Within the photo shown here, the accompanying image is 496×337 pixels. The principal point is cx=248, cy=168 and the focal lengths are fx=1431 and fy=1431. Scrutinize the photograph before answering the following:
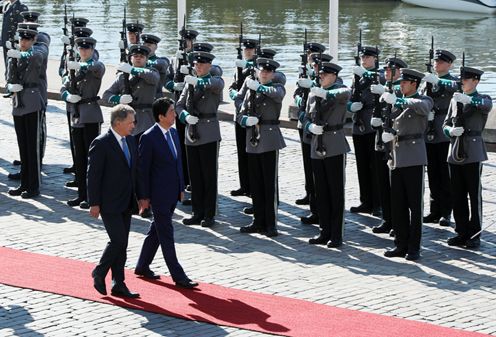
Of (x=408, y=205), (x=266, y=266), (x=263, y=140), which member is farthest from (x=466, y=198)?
(x=266, y=266)

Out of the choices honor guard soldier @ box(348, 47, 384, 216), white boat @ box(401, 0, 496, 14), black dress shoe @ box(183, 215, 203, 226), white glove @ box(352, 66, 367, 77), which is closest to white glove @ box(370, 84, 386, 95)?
honor guard soldier @ box(348, 47, 384, 216)

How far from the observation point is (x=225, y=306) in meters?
11.1

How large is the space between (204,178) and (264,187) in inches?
28.9

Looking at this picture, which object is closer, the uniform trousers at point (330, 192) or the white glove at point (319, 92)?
the white glove at point (319, 92)

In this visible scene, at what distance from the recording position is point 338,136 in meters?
13.2

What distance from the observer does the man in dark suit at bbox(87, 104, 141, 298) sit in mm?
11148

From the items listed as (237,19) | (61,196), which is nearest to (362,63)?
(61,196)

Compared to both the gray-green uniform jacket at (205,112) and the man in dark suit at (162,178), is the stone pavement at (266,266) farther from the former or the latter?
the gray-green uniform jacket at (205,112)

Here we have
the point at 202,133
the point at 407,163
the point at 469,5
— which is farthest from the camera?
the point at 469,5

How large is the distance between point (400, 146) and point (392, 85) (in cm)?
74

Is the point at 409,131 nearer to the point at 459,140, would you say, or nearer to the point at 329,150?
the point at 459,140

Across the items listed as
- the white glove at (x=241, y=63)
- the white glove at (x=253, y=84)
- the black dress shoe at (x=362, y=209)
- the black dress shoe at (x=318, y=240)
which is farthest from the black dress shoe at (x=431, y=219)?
the white glove at (x=241, y=63)

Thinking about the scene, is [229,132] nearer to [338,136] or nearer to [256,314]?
[338,136]

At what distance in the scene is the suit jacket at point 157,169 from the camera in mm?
11477
